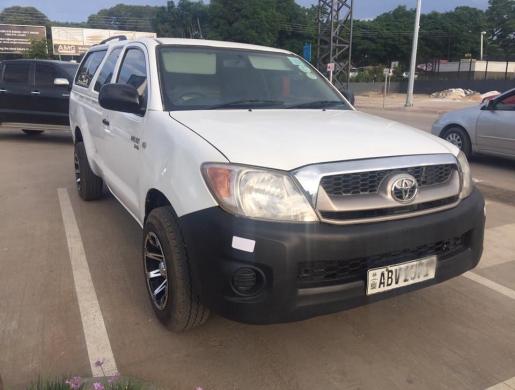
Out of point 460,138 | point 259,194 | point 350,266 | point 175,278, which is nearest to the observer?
point 259,194

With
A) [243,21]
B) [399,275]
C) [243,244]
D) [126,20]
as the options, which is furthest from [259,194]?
[126,20]

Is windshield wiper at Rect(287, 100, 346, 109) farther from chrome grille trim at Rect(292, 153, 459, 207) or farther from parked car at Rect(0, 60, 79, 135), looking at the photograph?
parked car at Rect(0, 60, 79, 135)

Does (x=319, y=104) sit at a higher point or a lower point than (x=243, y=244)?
higher

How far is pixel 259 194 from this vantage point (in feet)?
7.76

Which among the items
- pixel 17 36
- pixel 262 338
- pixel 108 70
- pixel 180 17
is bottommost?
pixel 262 338

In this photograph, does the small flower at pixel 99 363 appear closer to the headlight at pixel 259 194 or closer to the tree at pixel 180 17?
the headlight at pixel 259 194

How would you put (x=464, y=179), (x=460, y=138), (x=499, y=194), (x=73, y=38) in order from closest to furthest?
(x=464, y=179), (x=499, y=194), (x=460, y=138), (x=73, y=38)

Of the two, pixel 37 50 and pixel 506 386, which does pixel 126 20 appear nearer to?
pixel 37 50

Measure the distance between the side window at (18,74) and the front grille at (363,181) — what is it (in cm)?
1009

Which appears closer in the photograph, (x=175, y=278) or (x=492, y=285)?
(x=175, y=278)

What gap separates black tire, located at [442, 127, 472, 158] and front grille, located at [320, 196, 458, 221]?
20.6 ft

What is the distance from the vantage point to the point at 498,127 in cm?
772

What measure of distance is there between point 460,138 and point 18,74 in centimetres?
940

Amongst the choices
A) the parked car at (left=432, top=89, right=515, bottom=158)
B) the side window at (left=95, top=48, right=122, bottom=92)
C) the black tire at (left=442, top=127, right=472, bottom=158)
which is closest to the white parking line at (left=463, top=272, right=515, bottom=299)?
the side window at (left=95, top=48, right=122, bottom=92)
